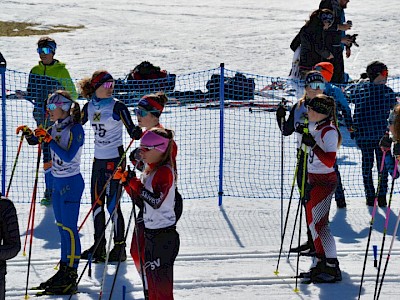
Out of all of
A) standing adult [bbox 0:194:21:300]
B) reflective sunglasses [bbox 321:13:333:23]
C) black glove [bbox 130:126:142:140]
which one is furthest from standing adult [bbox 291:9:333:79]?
standing adult [bbox 0:194:21:300]

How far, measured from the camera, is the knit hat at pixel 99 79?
8125mm

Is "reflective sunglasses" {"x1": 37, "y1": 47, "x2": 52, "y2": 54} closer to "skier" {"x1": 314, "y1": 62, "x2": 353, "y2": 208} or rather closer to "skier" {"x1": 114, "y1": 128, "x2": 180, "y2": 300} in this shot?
Result: "skier" {"x1": 314, "y1": 62, "x2": 353, "y2": 208}

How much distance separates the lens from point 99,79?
8141mm

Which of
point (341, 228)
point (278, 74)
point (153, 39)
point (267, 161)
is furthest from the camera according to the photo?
point (153, 39)

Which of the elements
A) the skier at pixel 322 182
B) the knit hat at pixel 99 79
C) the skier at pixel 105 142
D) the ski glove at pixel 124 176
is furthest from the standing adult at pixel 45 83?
the ski glove at pixel 124 176

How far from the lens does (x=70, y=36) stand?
915 inches

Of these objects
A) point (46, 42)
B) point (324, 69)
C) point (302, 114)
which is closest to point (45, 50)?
point (46, 42)

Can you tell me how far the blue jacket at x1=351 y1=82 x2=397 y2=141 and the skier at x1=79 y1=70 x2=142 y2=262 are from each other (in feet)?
9.71

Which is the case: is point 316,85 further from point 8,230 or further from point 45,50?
point 8,230

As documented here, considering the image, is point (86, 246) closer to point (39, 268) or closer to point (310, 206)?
point (39, 268)

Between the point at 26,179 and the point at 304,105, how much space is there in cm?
433

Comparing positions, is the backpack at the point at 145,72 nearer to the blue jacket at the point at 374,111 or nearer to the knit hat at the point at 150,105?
the blue jacket at the point at 374,111

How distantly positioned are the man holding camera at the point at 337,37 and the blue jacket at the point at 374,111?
2833mm

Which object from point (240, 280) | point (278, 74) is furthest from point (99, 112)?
point (278, 74)
